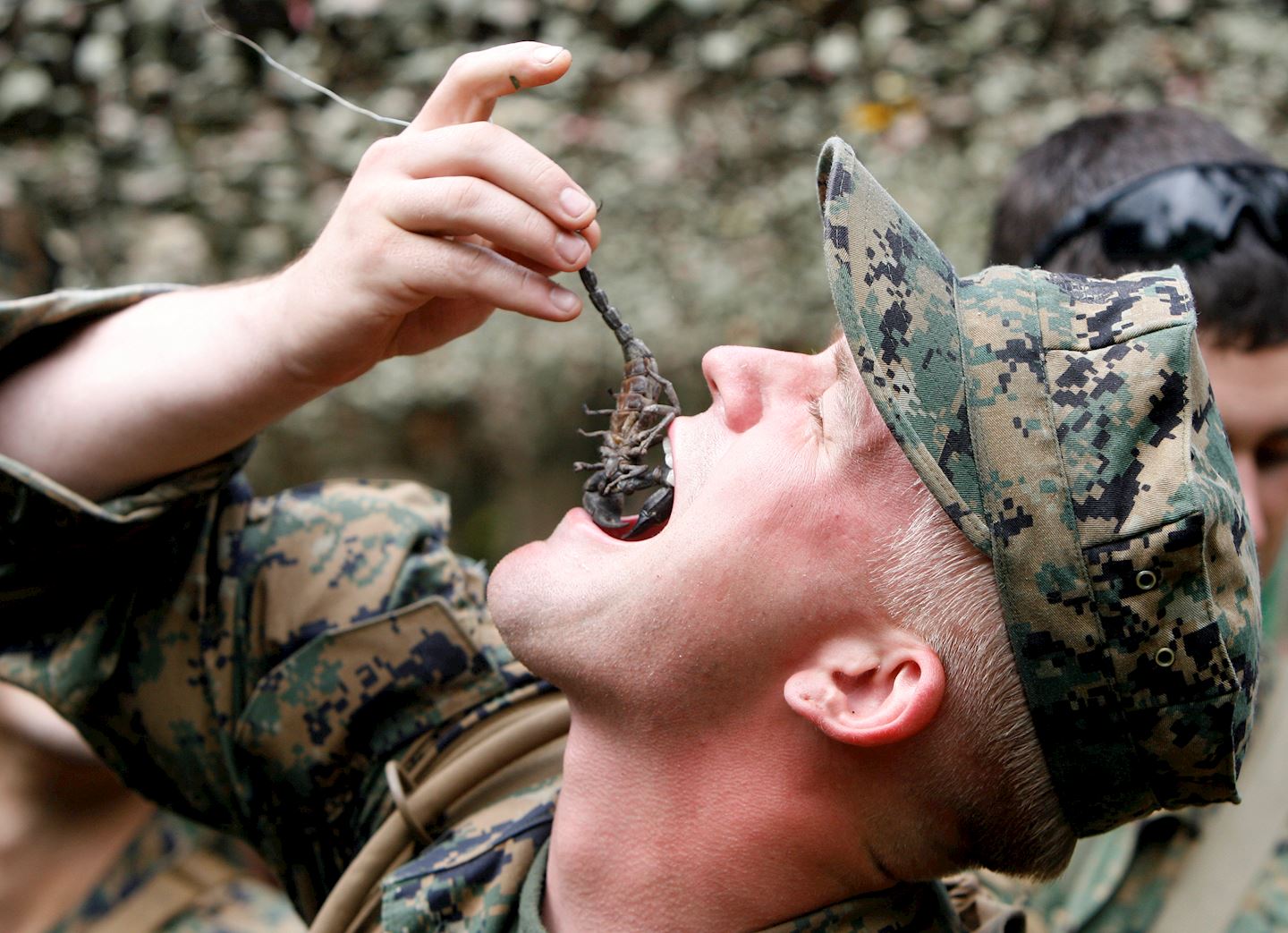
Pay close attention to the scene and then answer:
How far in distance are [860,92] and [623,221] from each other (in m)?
1.05

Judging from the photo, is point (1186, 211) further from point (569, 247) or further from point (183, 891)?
point (183, 891)

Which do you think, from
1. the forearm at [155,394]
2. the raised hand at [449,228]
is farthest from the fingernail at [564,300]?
the forearm at [155,394]

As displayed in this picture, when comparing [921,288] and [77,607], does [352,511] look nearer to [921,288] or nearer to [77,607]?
[77,607]

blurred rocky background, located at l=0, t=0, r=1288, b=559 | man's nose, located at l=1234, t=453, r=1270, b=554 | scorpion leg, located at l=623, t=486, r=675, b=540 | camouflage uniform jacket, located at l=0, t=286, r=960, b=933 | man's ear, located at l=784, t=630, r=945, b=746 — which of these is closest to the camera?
man's ear, located at l=784, t=630, r=945, b=746

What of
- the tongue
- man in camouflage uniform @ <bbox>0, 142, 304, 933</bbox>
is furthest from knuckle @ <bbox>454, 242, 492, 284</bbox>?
man in camouflage uniform @ <bbox>0, 142, 304, 933</bbox>

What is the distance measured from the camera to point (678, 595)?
159cm

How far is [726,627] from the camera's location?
62.7 inches

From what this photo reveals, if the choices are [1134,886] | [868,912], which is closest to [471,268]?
[868,912]

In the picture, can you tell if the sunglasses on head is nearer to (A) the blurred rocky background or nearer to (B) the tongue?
(B) the tongue

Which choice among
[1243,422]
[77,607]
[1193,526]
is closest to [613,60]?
[1243,422]

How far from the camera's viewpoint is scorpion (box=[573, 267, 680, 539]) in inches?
72.0

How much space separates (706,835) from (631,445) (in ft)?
2.01

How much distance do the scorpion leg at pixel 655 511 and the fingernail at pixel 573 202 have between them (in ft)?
1.47

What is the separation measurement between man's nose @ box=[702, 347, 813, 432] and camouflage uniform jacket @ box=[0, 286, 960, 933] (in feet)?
2.21
